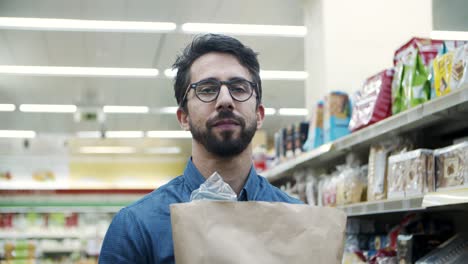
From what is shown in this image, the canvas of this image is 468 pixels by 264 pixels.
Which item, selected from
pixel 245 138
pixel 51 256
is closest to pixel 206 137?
pixel 245 138

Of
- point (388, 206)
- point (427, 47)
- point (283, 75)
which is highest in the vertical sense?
point (283, 75)

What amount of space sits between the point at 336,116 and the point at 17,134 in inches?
475

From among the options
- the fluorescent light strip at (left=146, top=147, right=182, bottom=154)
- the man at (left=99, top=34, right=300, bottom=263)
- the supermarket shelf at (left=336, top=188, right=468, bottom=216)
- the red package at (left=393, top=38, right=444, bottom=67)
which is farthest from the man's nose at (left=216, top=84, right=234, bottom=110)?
the fluorescent light strip at (left=146, top=147, right=182, bottom=154)

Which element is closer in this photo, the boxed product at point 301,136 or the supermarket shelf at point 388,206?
the supermarket shelf at point 388,206

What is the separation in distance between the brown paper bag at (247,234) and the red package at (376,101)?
1.80 meters

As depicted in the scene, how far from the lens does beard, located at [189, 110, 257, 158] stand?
1.42 metres

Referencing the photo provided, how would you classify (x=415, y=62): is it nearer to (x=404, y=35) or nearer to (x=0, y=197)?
(x=404, y=35)

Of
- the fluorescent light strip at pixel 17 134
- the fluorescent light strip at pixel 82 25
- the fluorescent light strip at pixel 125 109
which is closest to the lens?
the fluorescent light strip at pixel 82 25

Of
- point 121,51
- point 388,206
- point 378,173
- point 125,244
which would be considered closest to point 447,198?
point 388,206

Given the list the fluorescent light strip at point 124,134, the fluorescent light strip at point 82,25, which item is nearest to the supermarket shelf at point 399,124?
the fluorescent light strip at point 82,25

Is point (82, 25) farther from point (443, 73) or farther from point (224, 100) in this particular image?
point (224, 100)

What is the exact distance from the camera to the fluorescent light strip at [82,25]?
24.0 feet

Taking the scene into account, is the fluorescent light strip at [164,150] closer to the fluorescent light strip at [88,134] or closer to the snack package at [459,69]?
the fluorescent light strip at [88,134]

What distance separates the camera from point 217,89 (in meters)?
1.44
